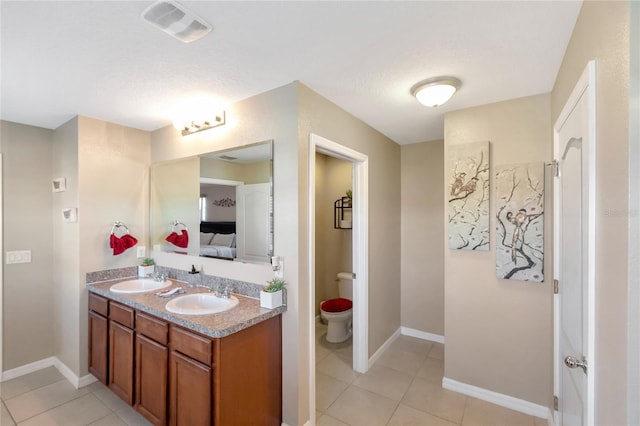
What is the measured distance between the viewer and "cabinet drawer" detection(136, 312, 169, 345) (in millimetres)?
1926

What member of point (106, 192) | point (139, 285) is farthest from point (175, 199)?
point (139, 285)

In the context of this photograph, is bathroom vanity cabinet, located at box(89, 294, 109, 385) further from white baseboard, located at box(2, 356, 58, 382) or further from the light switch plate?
the light switch plate

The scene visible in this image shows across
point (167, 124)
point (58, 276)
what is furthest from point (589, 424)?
point (58, 276)

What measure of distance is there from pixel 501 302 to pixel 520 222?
648 millimetres

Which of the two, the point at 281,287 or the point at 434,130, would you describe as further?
the point at 434,130

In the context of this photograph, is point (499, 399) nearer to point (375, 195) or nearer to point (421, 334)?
point (421, 334)

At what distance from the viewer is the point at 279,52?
1646mm

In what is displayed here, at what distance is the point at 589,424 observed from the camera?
3.71 feet

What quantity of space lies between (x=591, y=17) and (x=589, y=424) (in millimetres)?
1607

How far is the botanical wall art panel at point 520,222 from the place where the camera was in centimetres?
212

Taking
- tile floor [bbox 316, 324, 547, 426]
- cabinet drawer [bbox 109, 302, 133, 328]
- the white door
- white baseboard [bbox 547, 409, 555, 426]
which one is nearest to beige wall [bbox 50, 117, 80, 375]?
cabinet drawer [bbox 109, 302, 133, 328]

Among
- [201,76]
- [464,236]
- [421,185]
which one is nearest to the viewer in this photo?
[201,76]

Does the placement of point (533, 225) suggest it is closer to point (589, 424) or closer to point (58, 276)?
point (589, 424)

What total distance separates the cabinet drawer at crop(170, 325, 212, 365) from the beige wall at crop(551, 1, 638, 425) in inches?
68.7
